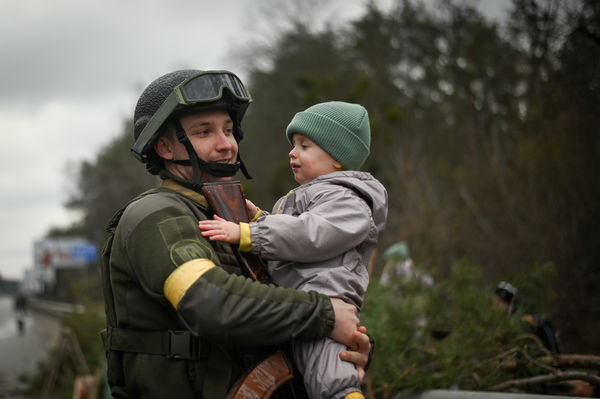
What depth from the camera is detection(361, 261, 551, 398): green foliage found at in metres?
3.79

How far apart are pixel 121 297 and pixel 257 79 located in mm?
25724

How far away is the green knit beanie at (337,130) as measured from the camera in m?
2.99

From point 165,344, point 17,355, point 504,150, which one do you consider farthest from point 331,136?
point 17,355

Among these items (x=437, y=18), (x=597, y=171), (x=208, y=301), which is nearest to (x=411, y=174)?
(x=597, y=171)

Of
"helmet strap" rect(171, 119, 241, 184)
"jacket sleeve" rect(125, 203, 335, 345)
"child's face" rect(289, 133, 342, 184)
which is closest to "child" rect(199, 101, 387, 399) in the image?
"child's face" rect(289, 133, 342, 184)

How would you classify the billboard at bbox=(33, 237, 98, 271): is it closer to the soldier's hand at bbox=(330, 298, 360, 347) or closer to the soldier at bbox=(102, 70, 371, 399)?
the soldier at bbox=(102, 70, 371, 399)

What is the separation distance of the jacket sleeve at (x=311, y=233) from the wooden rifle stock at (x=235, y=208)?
103 mm

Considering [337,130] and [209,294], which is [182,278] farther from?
[337,130]

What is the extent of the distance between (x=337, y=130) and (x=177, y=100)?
2.64ft

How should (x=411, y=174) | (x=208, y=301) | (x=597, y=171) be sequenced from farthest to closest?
1. (x=411, y=174)
2. (x=597, y=171)
3. (x=208, y=301)

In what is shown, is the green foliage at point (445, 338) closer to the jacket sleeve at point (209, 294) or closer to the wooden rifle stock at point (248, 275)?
the wooden rifle stock at point (248, 275)

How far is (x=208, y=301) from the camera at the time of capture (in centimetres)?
219

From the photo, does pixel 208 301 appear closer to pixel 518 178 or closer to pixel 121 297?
pixel 121 297

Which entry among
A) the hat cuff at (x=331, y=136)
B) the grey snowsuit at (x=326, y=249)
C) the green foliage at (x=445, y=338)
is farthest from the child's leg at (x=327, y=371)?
the green foliage at (x=445, y=338)
